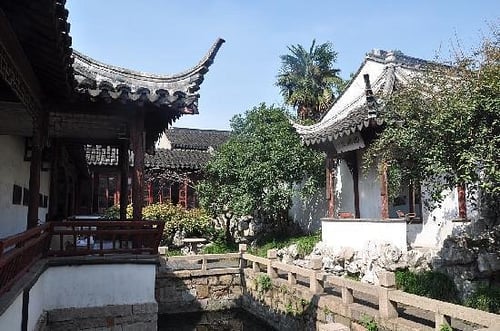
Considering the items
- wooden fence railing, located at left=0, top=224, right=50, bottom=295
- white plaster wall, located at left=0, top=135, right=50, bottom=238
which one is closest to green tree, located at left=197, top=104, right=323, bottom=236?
white plaster wall, located at left=0, top=135, right=50, bottom=238

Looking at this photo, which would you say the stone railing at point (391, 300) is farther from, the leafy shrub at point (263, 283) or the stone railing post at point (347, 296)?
the leafy shrub at point (263, 283)

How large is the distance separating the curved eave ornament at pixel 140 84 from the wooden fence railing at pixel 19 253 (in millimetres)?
1946

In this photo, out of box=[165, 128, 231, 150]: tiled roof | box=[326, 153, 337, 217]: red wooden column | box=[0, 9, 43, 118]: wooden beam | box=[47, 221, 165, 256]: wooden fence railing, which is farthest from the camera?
box=[165, 128, 231, 150]: tiled roof

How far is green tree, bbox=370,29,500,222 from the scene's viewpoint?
19.2 ft

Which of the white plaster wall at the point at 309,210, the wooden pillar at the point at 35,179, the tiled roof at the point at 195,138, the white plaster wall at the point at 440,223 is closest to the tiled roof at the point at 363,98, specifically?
the white plaster wall at the point at 440,223

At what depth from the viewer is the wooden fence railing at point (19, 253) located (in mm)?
3701

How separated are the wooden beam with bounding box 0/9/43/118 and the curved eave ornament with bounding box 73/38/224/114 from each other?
808 millimetres

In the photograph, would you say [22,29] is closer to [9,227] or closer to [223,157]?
[9,227]

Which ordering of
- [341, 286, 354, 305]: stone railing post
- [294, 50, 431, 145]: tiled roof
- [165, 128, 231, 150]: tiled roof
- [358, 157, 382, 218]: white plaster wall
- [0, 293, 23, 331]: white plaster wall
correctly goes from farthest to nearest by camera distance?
[165, 128, 231, 150]: tiled roof < [358, 157, 382, 218]: white plaster wall < [294, 50, 431, 145]: tiled roof < [341, 286, 354, 305]: stone railing post < [0, 293, 23, 331]: white plaster wall

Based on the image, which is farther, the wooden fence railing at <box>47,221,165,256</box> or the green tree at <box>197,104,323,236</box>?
the green tree at <box>197,104,323,236</box>

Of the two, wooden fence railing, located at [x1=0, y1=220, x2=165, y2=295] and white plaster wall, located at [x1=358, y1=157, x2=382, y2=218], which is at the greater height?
white plaster wall, located at [x1=358, y1=157, x2=382, y2=218]

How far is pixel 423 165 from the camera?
22.6 ft

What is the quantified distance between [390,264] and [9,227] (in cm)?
746

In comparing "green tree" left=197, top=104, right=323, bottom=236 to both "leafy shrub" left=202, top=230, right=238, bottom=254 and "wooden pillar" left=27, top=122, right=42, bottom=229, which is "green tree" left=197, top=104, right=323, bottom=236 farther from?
"wooden pillar" left=27, top=122, right=42, bottom=229
